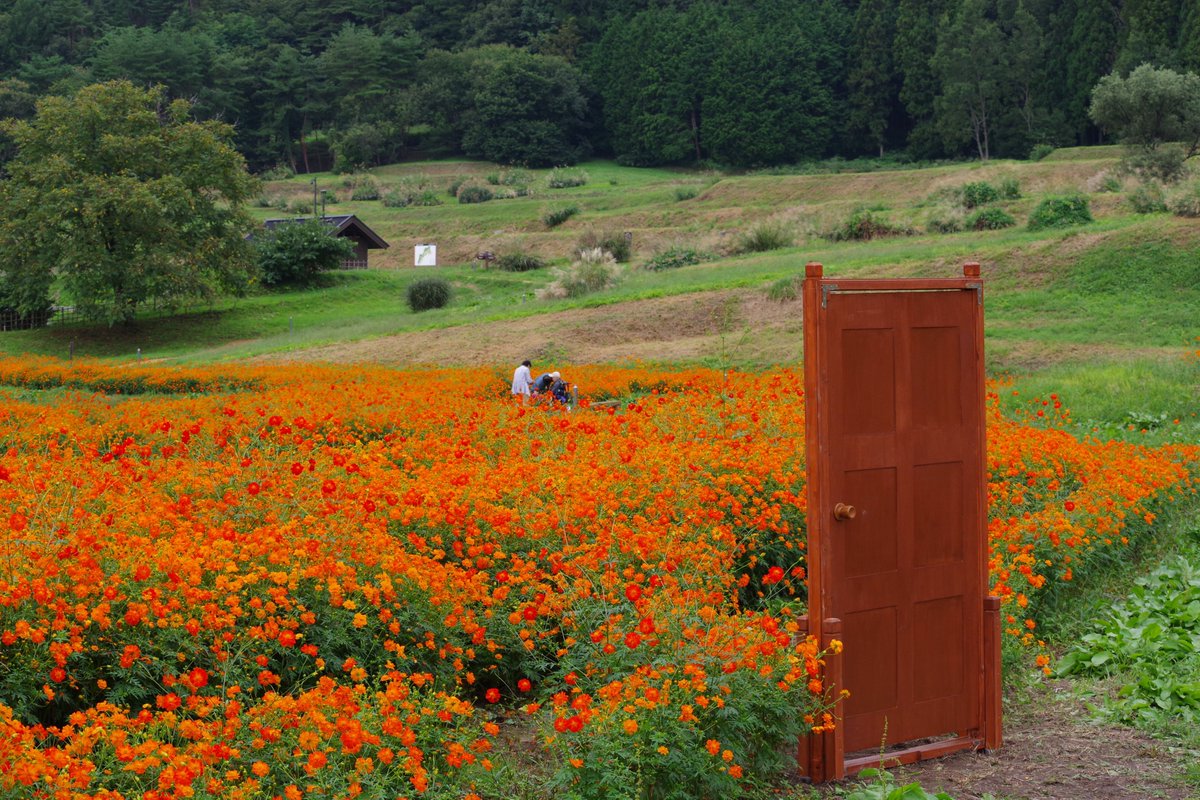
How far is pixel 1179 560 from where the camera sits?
23.4ft

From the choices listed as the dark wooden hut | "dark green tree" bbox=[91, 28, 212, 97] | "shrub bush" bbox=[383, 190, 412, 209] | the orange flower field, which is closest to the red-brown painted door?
the orange flower field

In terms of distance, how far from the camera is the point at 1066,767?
15.2 feet

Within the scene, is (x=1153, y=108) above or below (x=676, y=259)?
above

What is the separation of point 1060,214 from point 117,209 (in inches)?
928

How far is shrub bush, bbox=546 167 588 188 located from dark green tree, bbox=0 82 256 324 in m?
30.6

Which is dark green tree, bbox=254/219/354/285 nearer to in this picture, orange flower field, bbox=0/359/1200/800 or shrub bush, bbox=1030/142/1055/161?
shrub bush, bbox=1030/142/1055/161

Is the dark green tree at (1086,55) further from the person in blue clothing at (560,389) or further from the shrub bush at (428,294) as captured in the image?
the person in blue clothing at (560,389)

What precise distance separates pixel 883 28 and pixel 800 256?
142ft

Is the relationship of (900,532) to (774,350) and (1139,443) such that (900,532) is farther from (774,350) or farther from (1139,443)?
(774,350)

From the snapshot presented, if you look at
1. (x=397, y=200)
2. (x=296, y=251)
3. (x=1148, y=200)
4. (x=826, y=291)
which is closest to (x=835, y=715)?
(x=826, y=291)

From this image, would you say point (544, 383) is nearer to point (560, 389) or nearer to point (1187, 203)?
point (560, 389)

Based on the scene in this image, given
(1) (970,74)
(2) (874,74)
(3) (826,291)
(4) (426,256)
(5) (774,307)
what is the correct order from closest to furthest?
(3) (826,291)
(5) (774,307)
(4) (426,256)
(1) (970,74)
(2) (874,74)

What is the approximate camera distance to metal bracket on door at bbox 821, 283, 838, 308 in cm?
438

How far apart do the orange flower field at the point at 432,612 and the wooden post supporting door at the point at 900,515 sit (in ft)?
0.93
